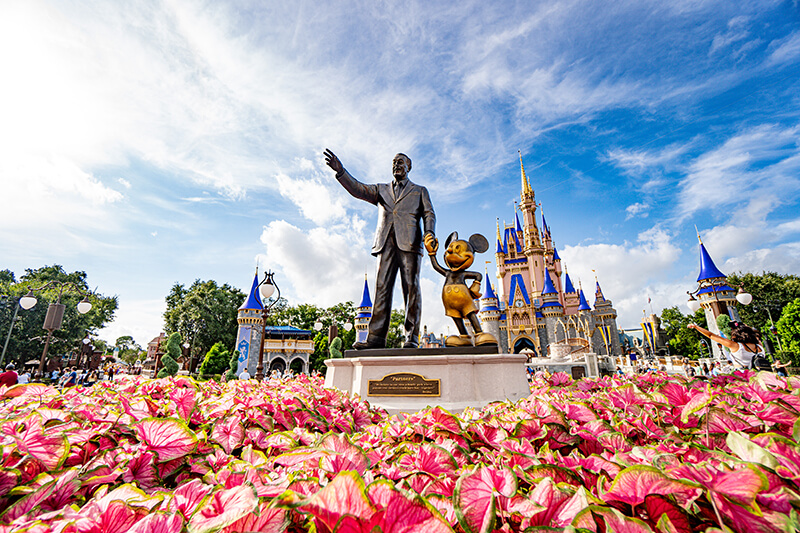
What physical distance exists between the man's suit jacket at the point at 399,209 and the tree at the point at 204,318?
34409mm

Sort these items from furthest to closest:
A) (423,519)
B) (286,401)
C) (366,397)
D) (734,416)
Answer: (366,397) → (286,401) → (734,416) → (423,519)

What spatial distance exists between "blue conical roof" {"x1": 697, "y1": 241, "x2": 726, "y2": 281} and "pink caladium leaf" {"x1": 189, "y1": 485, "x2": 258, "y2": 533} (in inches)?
1378

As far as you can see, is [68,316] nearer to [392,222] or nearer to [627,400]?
[392,222]

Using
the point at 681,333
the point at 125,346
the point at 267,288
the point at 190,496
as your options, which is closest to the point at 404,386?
the point at 190,496

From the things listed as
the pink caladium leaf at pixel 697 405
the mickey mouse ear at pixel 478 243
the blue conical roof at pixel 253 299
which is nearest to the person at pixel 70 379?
the mickey mouse ear at pixel 478 243

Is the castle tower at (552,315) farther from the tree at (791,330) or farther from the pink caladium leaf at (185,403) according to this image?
the pink caladium leaf at (185,403)

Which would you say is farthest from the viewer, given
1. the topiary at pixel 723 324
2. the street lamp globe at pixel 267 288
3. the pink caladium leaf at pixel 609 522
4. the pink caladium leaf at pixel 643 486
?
the topiary at pixel 723 324

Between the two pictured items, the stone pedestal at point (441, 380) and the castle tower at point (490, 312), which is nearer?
the stone pedestal at point (441, 380)

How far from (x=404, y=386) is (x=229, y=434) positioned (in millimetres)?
2671

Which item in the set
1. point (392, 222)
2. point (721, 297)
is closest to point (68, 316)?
point (392, 222)

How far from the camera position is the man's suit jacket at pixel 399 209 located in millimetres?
5195

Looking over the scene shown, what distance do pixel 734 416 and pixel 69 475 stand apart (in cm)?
217

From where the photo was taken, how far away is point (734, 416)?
131 cm

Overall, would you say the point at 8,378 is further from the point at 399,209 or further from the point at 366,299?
the point at 366,299
